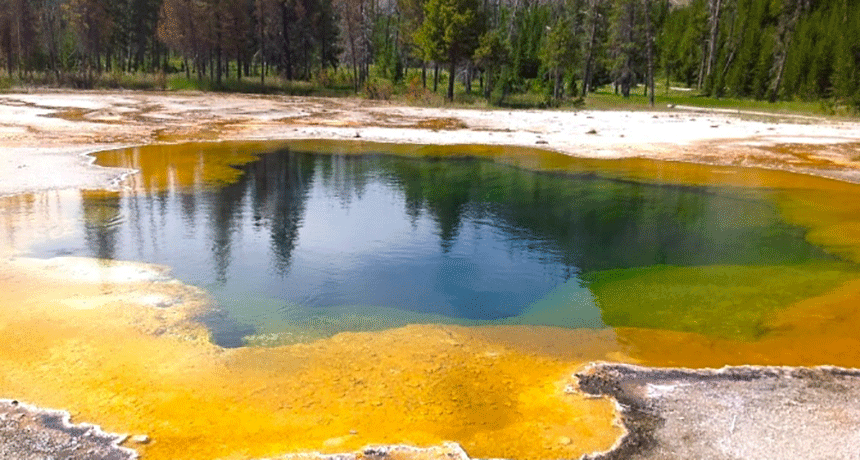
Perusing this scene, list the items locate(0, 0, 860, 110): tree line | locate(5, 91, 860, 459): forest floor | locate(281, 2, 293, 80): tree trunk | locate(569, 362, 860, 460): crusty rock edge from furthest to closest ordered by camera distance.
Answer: locate(281, 2, 293, 80): tree trunk → locate(0, 0, 860, 110): tree line → locate(569, 362, 860, 460): crusty rock edge → locate(5, 91, 860, 459): forest floor

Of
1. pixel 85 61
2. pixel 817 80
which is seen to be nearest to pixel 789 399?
pixel 817 80

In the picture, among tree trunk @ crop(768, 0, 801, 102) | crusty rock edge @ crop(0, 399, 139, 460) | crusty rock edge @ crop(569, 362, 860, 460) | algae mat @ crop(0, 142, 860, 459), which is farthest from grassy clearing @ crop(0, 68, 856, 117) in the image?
crusty rock edge @ crop(0, 399, 139, 460)

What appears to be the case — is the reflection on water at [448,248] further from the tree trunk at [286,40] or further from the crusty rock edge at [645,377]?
the tree trunk at [286,40]

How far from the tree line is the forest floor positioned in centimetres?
712

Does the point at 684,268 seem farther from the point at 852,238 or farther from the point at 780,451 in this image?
the point at 780,451

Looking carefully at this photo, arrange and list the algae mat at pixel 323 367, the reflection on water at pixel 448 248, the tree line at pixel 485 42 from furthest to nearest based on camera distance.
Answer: the tree line at pixel 485 42 < the reflection on water at pixel 448 248 < the algae mat at pixel 323 367

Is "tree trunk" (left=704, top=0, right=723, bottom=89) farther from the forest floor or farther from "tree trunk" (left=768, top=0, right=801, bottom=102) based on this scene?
the forest floor

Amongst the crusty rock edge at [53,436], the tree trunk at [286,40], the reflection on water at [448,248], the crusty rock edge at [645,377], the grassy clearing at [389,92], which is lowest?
the crusty rock edge at [53,436]

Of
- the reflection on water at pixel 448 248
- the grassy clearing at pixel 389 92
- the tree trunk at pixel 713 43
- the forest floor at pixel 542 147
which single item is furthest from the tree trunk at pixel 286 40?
the reflection on water at pixel 448 248

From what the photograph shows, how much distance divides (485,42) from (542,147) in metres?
21.3

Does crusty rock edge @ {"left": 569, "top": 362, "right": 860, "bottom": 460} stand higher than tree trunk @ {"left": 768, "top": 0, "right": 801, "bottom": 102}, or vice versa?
tree trunk @ {"left": 768, "top": 0, "right": 801, "bottom": 102}

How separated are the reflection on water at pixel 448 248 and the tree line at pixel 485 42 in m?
27.6

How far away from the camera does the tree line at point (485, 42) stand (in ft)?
144

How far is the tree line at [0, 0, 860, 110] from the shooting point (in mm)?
43750
